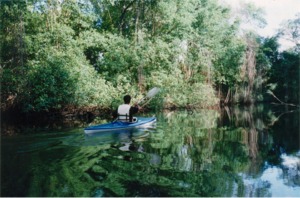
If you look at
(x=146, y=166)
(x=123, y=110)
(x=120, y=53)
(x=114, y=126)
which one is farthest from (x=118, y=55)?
(x=146, y=166)

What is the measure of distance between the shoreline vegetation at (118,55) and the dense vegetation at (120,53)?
5 centimetres

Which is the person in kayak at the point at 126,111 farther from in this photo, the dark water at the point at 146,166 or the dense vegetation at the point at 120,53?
the dense vegetation at the point at 120,53

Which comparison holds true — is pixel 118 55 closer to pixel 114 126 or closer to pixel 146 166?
pixel 114 126

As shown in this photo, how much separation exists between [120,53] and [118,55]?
35cm

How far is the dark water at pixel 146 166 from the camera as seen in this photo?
472cm

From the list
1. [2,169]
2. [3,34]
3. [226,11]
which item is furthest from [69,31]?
[226,11]

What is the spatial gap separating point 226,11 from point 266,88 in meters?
15.2

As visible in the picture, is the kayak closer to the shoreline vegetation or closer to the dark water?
the dark water

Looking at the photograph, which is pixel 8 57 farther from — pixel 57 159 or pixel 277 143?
pixel 277 143

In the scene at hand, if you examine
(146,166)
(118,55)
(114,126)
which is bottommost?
(146,166)

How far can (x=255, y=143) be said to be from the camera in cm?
930

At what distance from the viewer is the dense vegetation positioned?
13.6 m

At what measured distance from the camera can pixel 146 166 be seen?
6035 millimetres

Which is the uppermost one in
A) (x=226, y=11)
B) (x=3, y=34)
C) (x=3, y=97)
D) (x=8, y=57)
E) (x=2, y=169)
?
(x=226, y=11)
